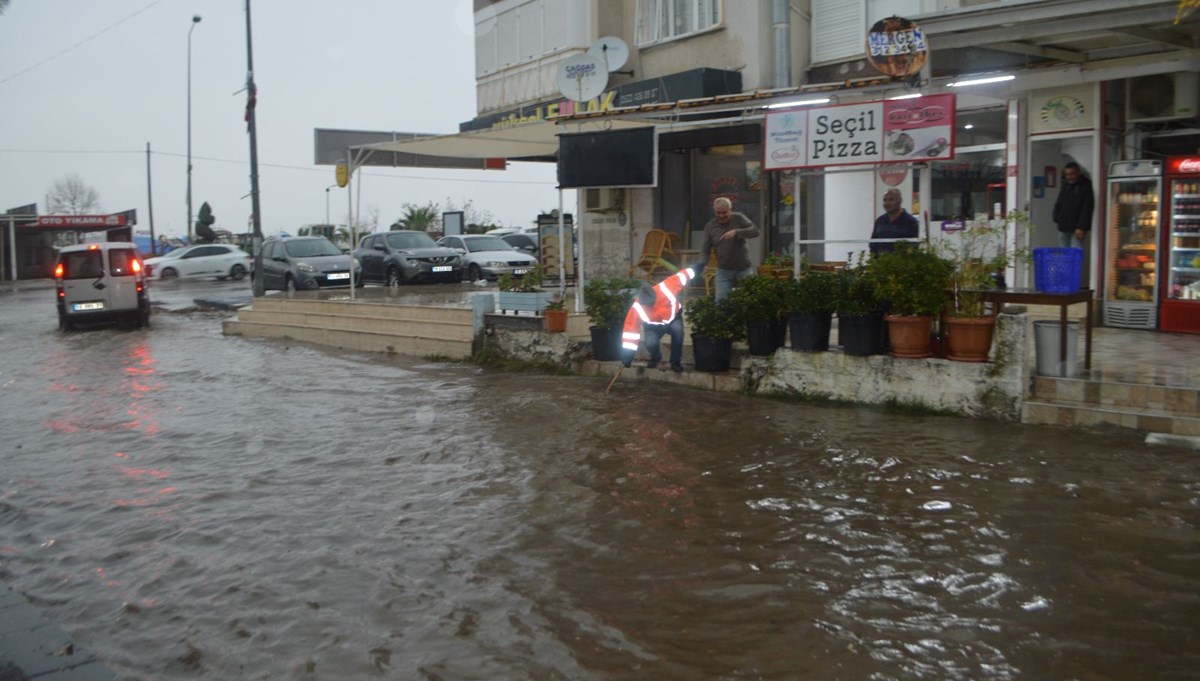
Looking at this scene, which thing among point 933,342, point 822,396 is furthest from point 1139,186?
point 822,396

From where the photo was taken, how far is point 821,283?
10102 millimetres

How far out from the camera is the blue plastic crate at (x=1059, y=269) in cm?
940

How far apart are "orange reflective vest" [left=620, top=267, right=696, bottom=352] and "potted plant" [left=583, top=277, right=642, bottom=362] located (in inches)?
18.9

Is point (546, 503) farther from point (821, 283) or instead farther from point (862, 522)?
point (821, 283)

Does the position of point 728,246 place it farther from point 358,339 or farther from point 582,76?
point 358,339

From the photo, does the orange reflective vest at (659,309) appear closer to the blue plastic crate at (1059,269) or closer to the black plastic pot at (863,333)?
the black plastic pot at (863,333)

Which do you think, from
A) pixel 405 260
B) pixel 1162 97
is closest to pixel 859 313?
pixel 1162 97

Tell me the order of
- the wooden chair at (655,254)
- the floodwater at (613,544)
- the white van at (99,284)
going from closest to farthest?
the floodwater at (613,544), the wooden chair at (655,254), the white van at (99,284)

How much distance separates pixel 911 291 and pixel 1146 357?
98.5 inches

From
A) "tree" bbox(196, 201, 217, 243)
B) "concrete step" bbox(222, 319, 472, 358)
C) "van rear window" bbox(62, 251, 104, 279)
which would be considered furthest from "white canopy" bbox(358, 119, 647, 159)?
"tree" bbox(196, 201, 217, 243)

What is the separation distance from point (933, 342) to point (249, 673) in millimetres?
7077

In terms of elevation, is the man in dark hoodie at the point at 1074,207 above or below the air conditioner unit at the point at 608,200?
below

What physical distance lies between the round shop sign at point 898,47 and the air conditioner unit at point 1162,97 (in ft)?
13.1

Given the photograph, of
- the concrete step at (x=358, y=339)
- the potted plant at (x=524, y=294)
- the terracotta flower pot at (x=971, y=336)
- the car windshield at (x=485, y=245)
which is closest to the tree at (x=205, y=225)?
the car windshield at (x=485, y=245)
